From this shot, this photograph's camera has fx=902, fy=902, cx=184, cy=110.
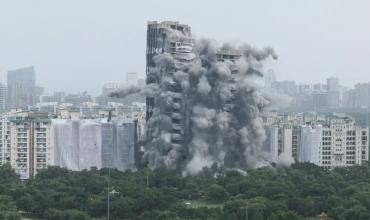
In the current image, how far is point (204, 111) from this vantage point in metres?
37.5

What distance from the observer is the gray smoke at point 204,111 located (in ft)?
122

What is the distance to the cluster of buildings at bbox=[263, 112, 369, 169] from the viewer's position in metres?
41.4

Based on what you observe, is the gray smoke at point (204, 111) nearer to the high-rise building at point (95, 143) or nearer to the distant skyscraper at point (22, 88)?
the high-rise building at point (95, 143)

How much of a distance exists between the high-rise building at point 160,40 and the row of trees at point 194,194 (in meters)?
5.99

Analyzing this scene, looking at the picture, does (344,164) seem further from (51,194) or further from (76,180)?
(51,194)

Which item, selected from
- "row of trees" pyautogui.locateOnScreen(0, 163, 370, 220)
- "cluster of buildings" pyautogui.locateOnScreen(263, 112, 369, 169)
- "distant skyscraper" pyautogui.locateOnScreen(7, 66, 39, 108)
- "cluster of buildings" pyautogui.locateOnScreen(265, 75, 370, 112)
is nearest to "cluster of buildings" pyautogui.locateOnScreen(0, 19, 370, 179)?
"cluster of buildings" pyautogui.locateOnScreen(263, 112, 369, 169)

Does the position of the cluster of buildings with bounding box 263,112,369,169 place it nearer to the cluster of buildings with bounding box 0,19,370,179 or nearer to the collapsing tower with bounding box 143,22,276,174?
the cluster of buildings with bounding box 0,19,370,179

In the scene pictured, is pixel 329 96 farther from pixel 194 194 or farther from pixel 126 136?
pixel 194 194

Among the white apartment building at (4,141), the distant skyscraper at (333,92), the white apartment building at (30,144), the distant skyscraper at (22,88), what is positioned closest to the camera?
the white apartment building at (30,144)

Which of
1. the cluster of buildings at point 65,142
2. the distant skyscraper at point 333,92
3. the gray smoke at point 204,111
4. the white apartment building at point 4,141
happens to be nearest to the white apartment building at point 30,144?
the cluster of buildings at point 65,142

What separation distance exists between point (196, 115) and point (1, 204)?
1366cm

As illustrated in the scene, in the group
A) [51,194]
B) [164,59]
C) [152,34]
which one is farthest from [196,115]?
[51,194]

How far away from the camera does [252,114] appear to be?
128 feet

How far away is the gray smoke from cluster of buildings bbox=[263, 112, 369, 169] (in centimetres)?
259
